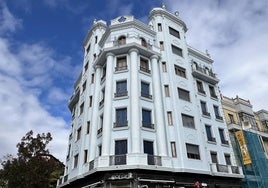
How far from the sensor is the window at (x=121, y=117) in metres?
22.4

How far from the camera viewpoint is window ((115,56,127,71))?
25.6 meters

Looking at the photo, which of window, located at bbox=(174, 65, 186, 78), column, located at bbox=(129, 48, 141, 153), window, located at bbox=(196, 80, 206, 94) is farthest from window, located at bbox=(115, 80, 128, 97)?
window, located at bbox=(196, 80, 206, 94)

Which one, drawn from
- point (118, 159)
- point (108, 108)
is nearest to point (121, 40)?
point (108, 108)

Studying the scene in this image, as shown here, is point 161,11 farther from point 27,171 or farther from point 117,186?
point 27,171

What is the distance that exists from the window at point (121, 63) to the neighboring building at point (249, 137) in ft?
52.8

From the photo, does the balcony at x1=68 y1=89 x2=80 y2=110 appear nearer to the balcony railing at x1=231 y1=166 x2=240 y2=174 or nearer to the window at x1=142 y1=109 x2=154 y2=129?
the window at x1=142 y1=109 x2=154 y2=129

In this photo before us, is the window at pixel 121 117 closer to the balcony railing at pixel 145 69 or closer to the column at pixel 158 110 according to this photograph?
the column at pixel 158 110

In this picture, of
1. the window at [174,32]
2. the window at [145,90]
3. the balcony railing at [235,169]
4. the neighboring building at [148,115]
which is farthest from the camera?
the window at [174,32]

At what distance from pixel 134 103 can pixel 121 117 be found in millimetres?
1883

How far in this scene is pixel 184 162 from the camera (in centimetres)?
2223

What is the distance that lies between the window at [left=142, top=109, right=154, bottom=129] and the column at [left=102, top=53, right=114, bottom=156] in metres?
3.20

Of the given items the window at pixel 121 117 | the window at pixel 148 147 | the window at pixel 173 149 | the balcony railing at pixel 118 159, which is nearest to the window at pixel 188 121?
the window at pixel 173 149

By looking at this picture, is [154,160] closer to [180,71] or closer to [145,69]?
[145,69]

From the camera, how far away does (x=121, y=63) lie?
26516 mm
